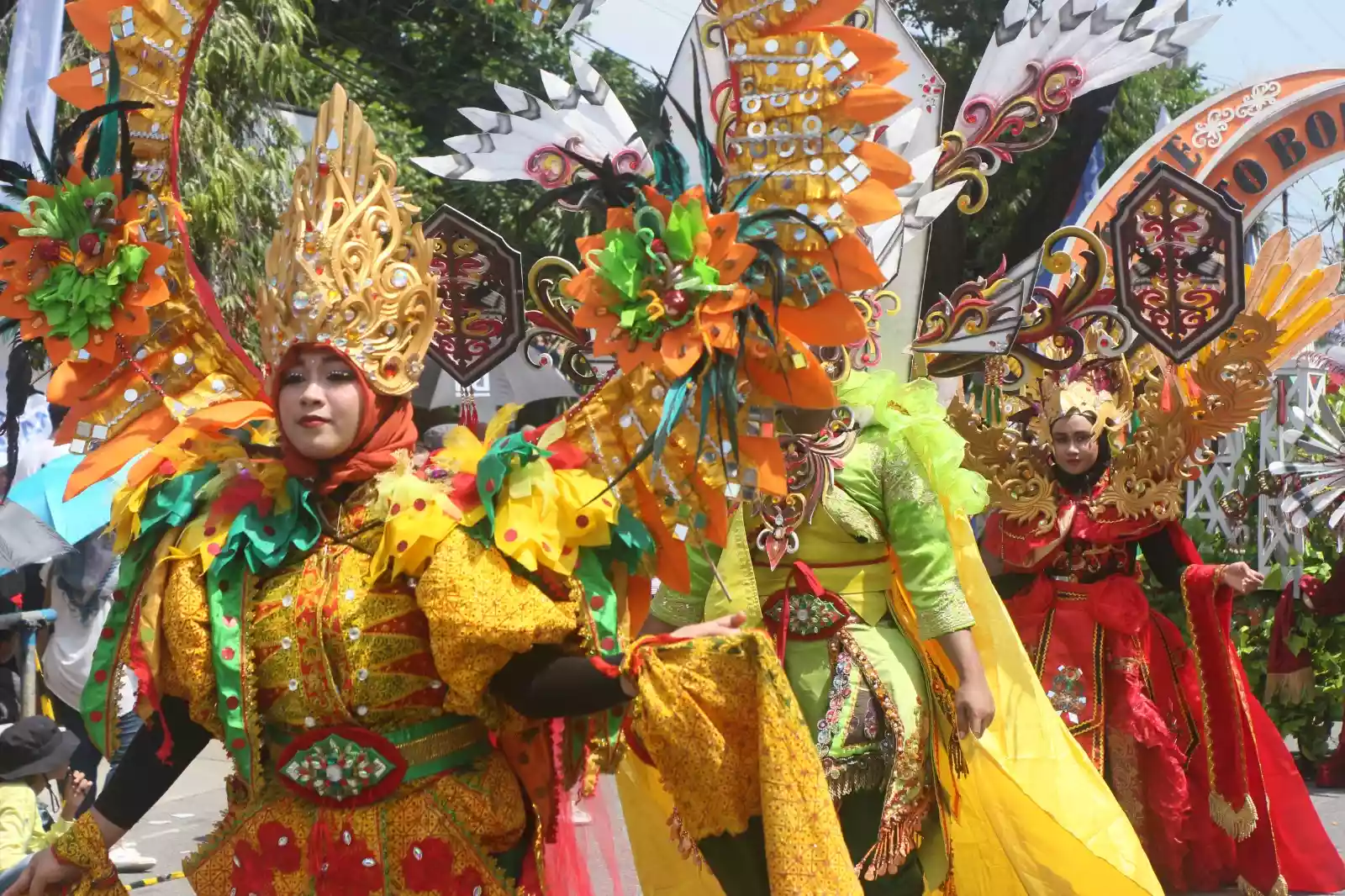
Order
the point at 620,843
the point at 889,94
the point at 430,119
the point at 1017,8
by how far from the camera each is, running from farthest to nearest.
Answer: the point at 430,119 < the point at 620,843 < the point at 1017,8 < the point at 889,94

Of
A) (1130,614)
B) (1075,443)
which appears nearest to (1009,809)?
(1130,614)

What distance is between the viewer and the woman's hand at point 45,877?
299 centimetres

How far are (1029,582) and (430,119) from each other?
9.92 m

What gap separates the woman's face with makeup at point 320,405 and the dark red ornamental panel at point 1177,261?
3.44m

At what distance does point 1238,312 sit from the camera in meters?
5.95

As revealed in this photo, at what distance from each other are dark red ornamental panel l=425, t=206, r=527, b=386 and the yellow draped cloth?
5.70 feet

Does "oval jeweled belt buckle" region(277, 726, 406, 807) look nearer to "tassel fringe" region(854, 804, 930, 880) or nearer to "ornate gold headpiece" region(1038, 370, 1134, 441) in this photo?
"tassel fringe" region(854, 804, 930, 880)

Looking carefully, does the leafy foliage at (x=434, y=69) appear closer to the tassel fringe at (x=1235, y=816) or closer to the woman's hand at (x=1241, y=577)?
the woman's hand at (x=1241, y=577)

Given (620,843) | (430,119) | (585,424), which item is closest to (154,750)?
(585,424)

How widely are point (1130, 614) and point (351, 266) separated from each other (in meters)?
3.93

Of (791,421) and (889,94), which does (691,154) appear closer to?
(791,421)

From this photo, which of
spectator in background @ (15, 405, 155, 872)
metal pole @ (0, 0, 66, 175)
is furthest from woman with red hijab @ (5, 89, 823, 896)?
metal pole @ (0, 0, 66, 175)

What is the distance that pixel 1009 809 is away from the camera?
4637 millimetres

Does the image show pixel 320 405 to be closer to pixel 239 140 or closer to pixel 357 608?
pixel 357 608
